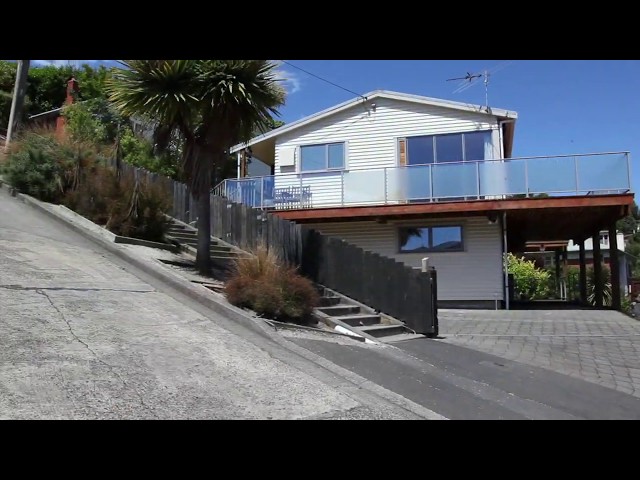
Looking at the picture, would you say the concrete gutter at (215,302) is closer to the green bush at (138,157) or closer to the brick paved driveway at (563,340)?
the brick paved driveway at (563,340)

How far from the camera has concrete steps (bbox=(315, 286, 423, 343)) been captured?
1005 cm

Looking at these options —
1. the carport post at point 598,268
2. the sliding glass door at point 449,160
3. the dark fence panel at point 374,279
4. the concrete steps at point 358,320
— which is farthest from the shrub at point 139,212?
the carport post at point 598,268

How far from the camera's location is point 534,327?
12.8m

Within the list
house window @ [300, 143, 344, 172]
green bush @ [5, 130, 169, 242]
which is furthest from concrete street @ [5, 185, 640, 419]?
house window @ [300, 143, 344, 172]

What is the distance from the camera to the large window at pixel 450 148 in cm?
1862

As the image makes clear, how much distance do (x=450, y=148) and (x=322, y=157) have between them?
14.6 ft

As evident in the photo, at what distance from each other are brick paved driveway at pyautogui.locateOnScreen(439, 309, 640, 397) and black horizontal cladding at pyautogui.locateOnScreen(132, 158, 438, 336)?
864 millimetres

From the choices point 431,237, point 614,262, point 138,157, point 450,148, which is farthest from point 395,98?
point 138,157

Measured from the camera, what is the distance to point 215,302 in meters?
9.14

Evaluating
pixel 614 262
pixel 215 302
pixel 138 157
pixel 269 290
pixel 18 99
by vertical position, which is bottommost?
pixel 215 302

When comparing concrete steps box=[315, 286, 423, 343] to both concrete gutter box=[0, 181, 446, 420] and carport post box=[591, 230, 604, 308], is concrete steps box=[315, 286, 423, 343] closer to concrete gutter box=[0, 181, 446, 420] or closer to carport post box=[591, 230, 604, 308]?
concrete gutter box=[0, 181, 446, 420]

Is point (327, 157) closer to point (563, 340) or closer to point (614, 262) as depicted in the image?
point (614, 262)

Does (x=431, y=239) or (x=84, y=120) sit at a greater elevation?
(x=84, y=120)
